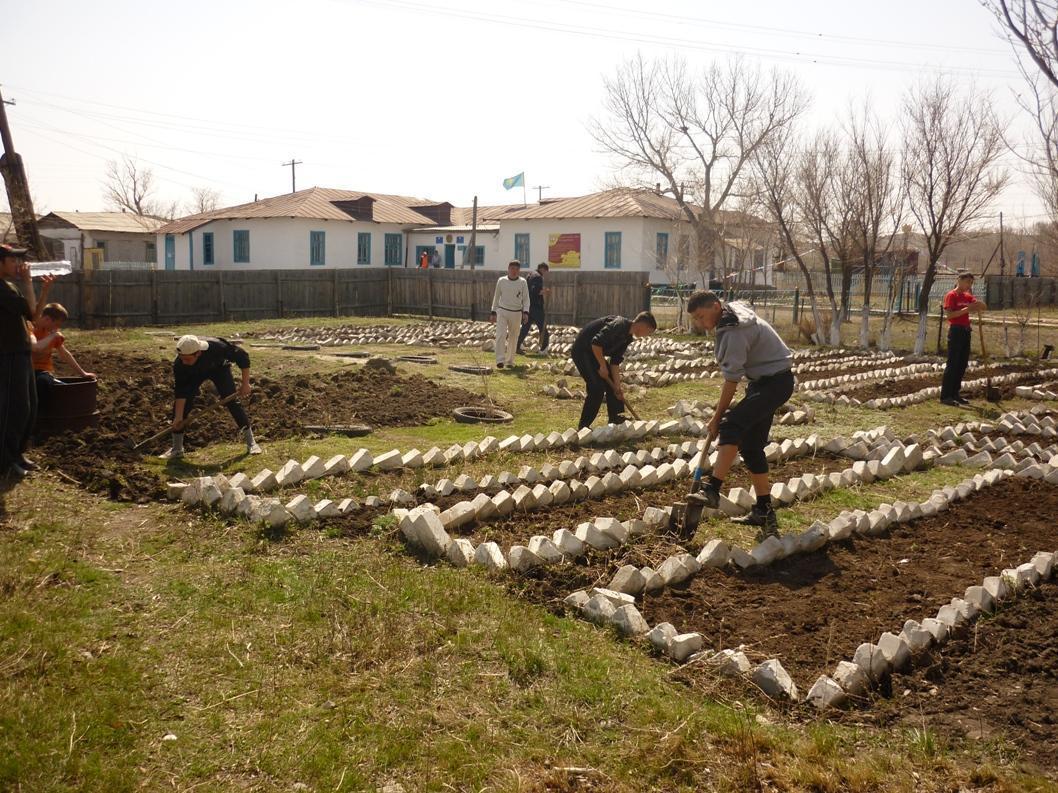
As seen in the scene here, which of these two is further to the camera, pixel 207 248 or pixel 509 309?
pixel 207 248

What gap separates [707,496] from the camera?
A: 658 cm

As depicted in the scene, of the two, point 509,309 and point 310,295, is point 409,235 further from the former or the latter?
point 509,309

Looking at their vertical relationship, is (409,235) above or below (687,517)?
above

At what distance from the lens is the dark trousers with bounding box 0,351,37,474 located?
7.23 meters

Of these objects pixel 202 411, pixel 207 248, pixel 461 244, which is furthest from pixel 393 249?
pixel 202 411

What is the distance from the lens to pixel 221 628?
16.0 feet

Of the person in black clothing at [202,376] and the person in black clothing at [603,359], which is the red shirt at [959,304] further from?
the person in black clothing at [202,376]

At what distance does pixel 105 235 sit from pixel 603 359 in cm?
5265

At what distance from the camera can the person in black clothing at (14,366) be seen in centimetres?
712

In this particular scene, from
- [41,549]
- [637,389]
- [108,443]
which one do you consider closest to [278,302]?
[637,389]

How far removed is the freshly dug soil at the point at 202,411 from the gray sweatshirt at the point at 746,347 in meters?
4.36

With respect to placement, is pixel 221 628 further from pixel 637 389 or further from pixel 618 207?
pixel 618 207

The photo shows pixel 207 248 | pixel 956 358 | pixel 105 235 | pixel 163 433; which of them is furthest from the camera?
pixel 105 235

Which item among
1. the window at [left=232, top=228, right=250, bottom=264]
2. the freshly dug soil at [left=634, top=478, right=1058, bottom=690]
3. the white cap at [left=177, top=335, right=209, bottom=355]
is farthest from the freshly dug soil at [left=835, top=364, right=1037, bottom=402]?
the window at [left=232, top=228, right=250, bottom=264]
